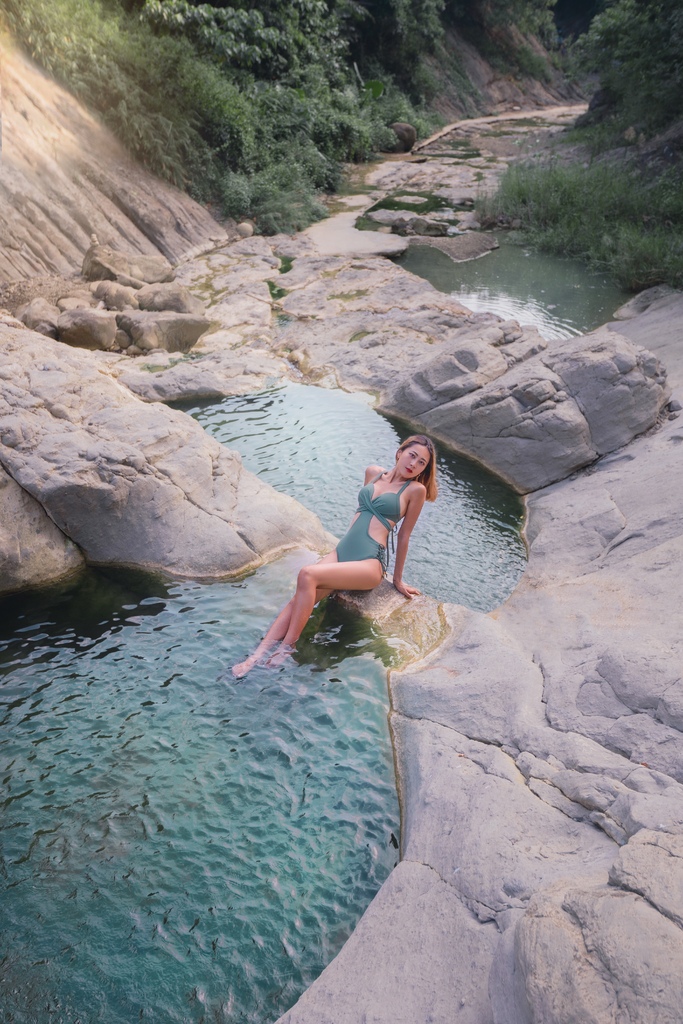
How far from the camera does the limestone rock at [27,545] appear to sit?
5.46 meters

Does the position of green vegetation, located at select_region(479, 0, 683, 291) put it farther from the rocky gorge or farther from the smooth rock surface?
the smooth rock surface

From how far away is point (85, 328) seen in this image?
10031mm

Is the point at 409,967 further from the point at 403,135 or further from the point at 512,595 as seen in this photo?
the point at 403,135

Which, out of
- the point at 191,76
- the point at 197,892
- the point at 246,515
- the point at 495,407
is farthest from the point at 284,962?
the point at 191,76

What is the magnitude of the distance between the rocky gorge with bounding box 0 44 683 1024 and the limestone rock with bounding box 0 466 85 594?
0.06 ft

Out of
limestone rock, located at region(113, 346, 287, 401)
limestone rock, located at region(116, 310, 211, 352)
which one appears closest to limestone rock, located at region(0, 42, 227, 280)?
limestone rock, located at region(116, 310, 211, 352)

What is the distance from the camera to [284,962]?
3.22 m

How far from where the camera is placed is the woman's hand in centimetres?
554

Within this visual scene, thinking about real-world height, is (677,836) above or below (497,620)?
above

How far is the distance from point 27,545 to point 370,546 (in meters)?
2.62

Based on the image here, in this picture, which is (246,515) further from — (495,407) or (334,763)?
(495,407)

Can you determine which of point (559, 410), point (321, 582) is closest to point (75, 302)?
point (559, 410)

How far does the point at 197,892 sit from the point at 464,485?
5.08 m

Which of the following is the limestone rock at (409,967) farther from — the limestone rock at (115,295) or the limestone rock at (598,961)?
the limestone rock at (115,295)
